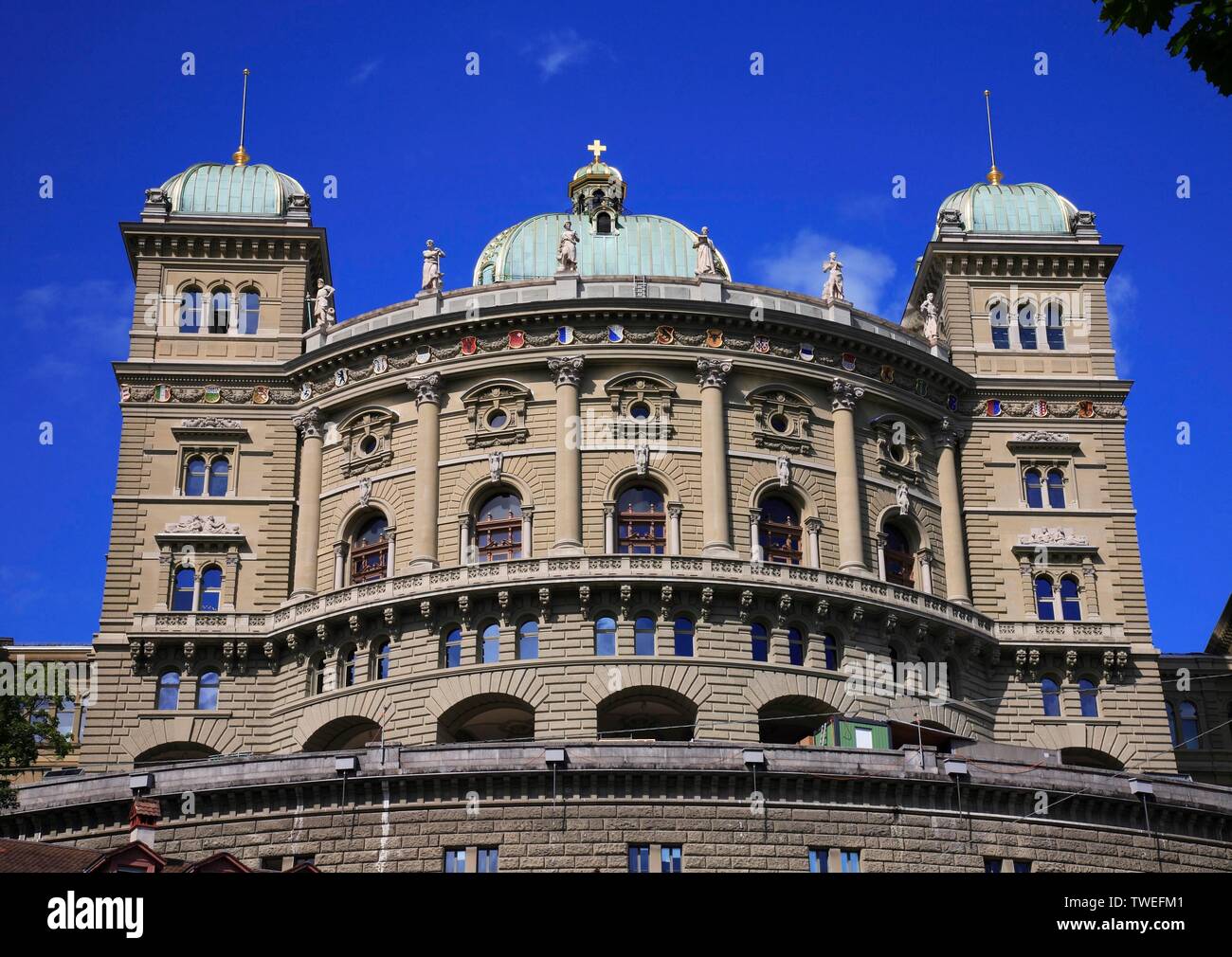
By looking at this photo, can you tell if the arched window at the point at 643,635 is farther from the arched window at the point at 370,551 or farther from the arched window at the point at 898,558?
the arched window at the point at 898,558

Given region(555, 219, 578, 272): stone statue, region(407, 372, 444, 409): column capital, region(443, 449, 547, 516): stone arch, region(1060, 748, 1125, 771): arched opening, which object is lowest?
region(1060, 748, 1125, 771): arched opening

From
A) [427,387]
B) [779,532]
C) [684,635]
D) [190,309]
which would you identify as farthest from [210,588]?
[779,532]

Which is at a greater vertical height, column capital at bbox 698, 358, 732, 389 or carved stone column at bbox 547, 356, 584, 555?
column capital at bbox 698, 358, 732, 389

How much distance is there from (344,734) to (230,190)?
89.6ft

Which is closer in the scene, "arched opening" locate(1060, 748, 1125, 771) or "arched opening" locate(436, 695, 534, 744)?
"arched opening" locate(436, 695, 534, 744)

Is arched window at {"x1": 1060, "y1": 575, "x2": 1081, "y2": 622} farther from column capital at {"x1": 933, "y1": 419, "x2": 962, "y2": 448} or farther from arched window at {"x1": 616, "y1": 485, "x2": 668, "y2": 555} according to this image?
arched window at {"x1": 616, "y1": 485, "x2": 668, "y2": 555}

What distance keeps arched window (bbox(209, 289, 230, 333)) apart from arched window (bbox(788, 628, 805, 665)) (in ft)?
95.2

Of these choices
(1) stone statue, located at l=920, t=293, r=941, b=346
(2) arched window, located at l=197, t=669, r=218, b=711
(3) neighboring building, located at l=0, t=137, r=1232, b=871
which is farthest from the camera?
(1) stone statue, located at l=920, t=293, r=941, b=346

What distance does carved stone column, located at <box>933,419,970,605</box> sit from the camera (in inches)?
3167

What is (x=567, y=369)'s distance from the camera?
257ft

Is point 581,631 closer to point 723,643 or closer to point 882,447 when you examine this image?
point 723,643

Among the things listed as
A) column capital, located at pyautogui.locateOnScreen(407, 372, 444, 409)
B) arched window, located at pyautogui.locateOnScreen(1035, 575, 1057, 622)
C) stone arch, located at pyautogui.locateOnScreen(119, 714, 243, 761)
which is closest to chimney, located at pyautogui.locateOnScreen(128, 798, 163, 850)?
stone arch, located at pyautogui.locateOnScreen(119, 714, 243, 761)
